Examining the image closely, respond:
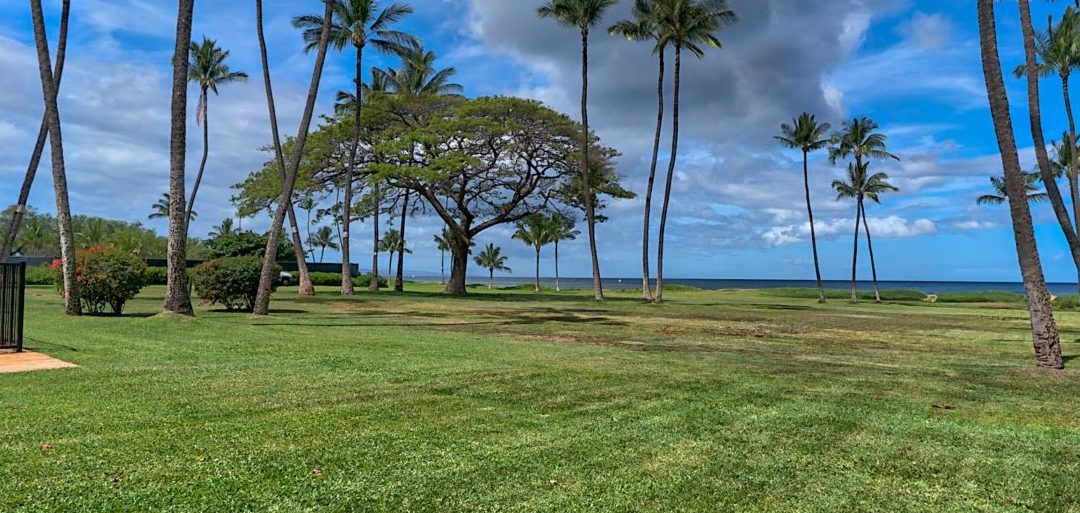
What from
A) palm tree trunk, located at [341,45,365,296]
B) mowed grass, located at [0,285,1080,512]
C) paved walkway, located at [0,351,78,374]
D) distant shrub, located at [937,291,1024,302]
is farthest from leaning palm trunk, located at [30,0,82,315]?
distant shrub, located at [937,291,1024,302]

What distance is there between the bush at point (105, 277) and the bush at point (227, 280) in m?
2.35

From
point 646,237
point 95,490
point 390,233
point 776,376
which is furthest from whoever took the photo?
point 390,233

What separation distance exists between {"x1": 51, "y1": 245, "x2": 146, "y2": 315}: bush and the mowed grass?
468 cm

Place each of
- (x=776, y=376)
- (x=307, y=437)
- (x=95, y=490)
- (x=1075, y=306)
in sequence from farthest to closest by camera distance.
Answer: (x=1075, y=306) < (x=776, y=376) < (x=307, y=437) < (x=95, y=490)

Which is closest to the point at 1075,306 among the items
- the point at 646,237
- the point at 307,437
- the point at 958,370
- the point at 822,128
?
the point at 822,128

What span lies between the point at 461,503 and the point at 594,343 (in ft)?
30.2

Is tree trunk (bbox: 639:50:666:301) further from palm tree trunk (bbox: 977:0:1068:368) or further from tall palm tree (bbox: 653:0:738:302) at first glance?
palm tree trunk (bbox: 977:0:1068:368)

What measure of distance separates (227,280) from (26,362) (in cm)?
1106

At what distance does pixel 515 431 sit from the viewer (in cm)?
541

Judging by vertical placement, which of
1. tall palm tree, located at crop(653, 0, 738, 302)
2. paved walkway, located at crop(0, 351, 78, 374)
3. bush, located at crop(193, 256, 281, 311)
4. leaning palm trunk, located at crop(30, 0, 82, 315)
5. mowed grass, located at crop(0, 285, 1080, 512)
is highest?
tall palm tree, located at crop(653, 0, 738, 302)

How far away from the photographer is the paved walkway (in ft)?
24.6

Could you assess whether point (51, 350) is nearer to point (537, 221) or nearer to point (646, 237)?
point (646, 237)

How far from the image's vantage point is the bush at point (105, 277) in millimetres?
15391

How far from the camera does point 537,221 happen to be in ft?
140
